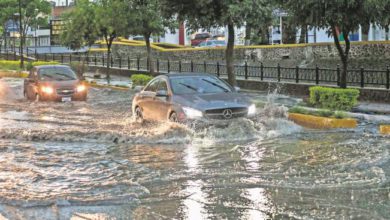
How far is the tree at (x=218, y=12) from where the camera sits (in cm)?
1920

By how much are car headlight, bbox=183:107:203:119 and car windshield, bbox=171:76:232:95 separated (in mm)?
966

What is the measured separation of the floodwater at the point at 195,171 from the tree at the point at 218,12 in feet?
15.6

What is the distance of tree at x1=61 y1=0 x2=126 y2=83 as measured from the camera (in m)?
32.1

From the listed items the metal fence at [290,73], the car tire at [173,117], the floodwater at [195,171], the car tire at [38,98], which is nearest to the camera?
the floodwater at [195,171]

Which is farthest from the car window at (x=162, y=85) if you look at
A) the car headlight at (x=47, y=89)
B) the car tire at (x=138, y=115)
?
the car headlight at (x=47, y=89)

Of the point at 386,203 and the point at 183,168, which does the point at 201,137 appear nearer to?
the point at 183,168

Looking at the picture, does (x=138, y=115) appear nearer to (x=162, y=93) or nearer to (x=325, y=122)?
(x=162, y=93)

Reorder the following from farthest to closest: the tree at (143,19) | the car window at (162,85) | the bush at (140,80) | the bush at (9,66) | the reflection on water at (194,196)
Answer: the bush at (9,66), the tree at (143,19), the bush at (140,80), the car window at (162,85), the reflection on water at (194,196)

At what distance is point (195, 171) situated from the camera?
9.80m

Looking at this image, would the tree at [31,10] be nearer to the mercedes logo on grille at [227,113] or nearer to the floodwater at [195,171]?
the floodwater at [195,171]

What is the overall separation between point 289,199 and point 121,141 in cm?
639

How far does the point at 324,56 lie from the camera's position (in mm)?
31016

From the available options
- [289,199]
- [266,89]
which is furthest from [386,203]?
[266,89]

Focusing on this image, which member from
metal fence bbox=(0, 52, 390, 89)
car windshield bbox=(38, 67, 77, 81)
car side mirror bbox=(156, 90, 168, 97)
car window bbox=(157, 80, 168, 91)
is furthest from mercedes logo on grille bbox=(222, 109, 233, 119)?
car windshield bbox=(38, 67, 77, 81)
